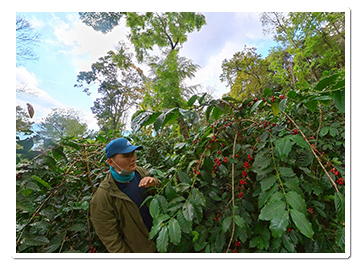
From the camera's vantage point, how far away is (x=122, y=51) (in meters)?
5.08

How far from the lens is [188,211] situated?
465mm

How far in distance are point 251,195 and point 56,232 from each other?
0.73 metres

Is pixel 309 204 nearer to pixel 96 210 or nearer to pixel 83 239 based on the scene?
pixel 96 210

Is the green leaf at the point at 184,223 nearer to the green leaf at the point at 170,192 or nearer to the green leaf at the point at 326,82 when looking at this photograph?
the green leaf at the point at 170,192

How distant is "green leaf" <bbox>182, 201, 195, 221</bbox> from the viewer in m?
0.45

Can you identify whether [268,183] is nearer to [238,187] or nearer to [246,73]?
[238,187]

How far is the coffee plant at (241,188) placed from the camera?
464 millimetres

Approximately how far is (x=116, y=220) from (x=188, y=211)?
17.4 inches

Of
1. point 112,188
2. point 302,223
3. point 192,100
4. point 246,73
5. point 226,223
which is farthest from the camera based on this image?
point 246,73

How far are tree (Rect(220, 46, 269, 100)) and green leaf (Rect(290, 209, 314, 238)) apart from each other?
631 centimetres

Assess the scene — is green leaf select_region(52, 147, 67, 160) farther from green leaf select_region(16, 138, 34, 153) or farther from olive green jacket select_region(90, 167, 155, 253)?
olive green jacket select_region(90, 167, 155, 253)

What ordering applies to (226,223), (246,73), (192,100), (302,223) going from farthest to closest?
(246,73) < (192,100) < (226,223) < (302,223)

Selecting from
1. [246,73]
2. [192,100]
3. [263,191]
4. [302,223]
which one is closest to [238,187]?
[263,191]

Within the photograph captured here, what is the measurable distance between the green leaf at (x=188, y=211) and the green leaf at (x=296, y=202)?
24 centimetres
